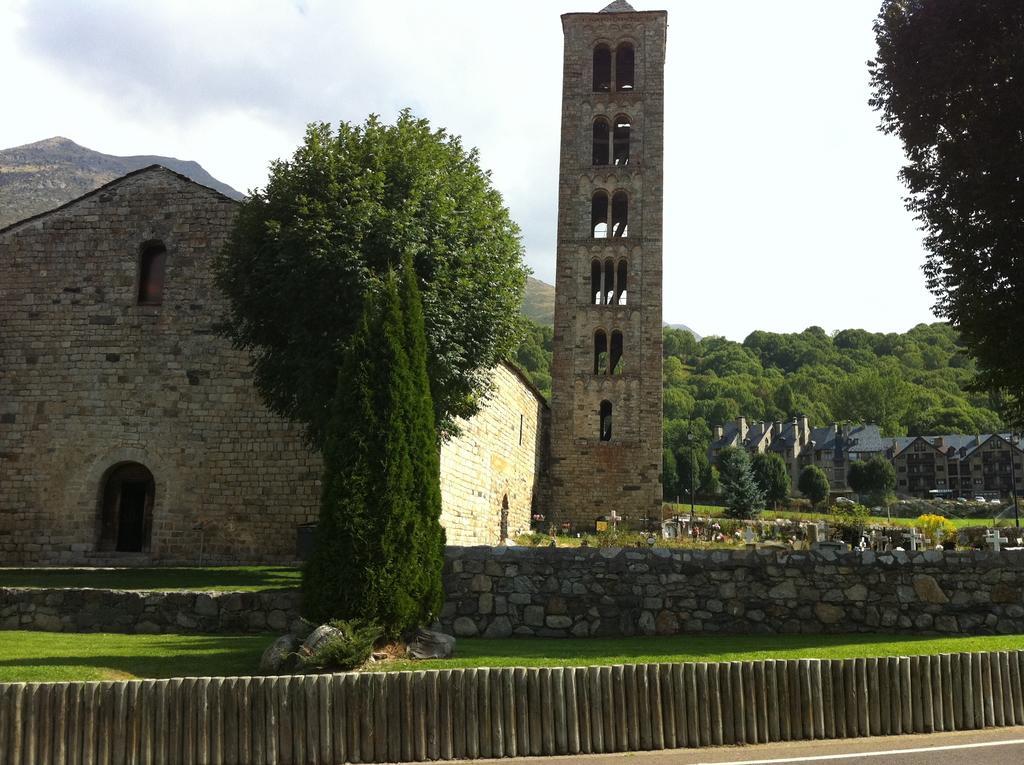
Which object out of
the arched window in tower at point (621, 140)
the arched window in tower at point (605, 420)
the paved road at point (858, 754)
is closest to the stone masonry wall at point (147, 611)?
the paved road at point (858, 754)

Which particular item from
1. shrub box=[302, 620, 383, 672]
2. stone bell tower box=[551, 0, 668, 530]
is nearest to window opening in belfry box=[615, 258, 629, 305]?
stone bell tower box=[551, 0, 668, 530]

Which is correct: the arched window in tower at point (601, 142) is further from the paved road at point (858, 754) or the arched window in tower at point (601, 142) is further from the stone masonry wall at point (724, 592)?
the paved road at point (858, 754)

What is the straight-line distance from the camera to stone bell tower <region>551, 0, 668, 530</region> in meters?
35.0

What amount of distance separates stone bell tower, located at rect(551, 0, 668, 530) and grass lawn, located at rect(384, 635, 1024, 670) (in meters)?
21.6

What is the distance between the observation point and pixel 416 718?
7.93 metres

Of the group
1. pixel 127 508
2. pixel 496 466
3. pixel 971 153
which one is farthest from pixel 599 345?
pixel 971 153

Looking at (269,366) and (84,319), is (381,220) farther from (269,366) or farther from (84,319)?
(84,319)

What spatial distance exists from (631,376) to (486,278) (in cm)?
1841

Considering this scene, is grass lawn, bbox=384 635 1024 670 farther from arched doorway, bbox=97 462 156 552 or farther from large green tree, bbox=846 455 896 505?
large green tree, bbox=846 455 896 505

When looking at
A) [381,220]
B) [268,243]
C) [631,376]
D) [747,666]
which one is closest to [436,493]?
[747,666]

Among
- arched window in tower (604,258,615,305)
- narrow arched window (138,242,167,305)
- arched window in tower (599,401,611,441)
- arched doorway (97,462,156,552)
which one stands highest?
arched window in tower (604,258,615,305)

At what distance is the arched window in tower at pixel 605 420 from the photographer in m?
35.9

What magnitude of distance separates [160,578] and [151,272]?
848 centimetres

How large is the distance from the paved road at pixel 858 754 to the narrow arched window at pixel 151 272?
17.0 metres
